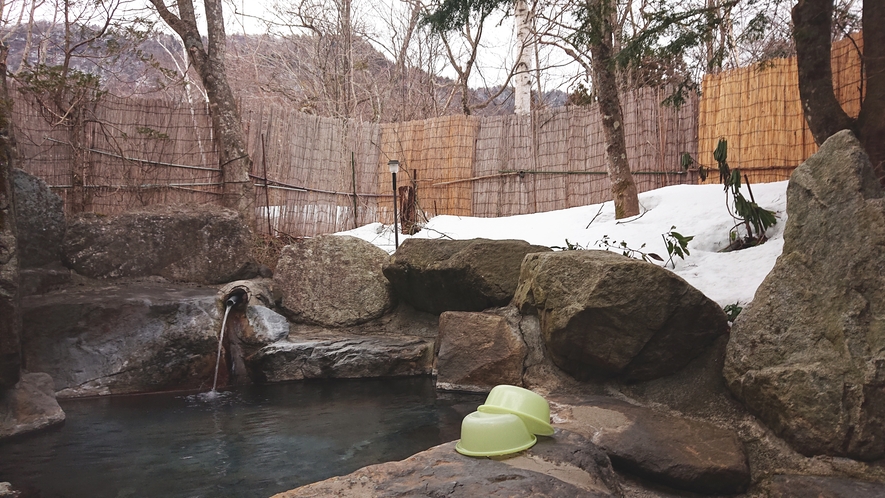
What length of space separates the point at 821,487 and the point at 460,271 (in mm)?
3099

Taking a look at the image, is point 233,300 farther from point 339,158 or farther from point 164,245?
point 339,158

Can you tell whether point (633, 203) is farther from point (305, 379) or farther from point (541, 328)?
point (305, 379)

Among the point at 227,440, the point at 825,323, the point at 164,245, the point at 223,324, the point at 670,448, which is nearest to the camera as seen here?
the point at 670,448

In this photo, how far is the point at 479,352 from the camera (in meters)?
4.44

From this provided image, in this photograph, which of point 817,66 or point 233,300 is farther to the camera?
point 233,300

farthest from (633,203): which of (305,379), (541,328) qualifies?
(305,379)

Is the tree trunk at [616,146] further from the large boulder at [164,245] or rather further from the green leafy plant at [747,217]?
the large boulder at [164,245]

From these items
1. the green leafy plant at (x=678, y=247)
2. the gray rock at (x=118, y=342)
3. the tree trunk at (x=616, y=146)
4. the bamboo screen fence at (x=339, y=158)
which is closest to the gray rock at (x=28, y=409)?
the gray rock at (x=118, y=342)

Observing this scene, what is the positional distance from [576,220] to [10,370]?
588 cm

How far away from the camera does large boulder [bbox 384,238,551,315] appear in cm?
506

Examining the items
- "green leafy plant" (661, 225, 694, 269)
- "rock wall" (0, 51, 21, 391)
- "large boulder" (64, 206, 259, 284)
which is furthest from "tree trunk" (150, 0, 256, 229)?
"green leafy plant" (661, 225, 694, 269)

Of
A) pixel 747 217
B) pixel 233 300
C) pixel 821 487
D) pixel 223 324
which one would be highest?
pixel 747 217

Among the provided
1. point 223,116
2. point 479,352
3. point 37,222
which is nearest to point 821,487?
point 479,352

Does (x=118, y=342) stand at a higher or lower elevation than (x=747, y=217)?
lower
